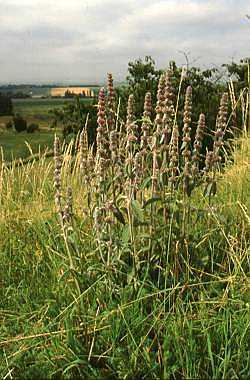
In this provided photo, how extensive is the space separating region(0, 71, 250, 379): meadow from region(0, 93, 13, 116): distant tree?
30413mm

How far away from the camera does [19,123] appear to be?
33375 mm

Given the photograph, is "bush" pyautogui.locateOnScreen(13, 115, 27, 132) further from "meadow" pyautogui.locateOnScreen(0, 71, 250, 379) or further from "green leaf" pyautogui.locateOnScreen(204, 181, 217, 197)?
"green leaf" pyautogui.locateOnScreen(204, 181, 217, 197)

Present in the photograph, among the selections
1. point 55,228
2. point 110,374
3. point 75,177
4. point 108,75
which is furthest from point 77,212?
point 110,374

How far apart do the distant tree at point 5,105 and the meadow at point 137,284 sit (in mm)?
30413

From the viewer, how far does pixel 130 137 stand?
2.61 metres

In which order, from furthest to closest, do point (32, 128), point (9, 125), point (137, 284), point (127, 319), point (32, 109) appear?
point (32, 109)
point (9, 125)
point (32, 128)
point (137, 284)
point (127, 319)

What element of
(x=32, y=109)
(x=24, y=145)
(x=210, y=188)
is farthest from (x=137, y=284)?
(x=32, y=109)

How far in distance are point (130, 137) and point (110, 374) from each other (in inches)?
43.0

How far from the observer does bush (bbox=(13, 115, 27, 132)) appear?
32750mm

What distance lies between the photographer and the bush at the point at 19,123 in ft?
107

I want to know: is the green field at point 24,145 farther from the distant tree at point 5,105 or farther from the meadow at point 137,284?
the meadow at point 137,284

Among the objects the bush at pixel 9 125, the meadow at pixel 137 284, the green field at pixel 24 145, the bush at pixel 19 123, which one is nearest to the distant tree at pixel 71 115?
the green field at pixel 24 145

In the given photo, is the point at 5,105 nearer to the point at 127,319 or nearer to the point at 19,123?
the point at 19,123

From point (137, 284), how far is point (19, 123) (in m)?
31.8
